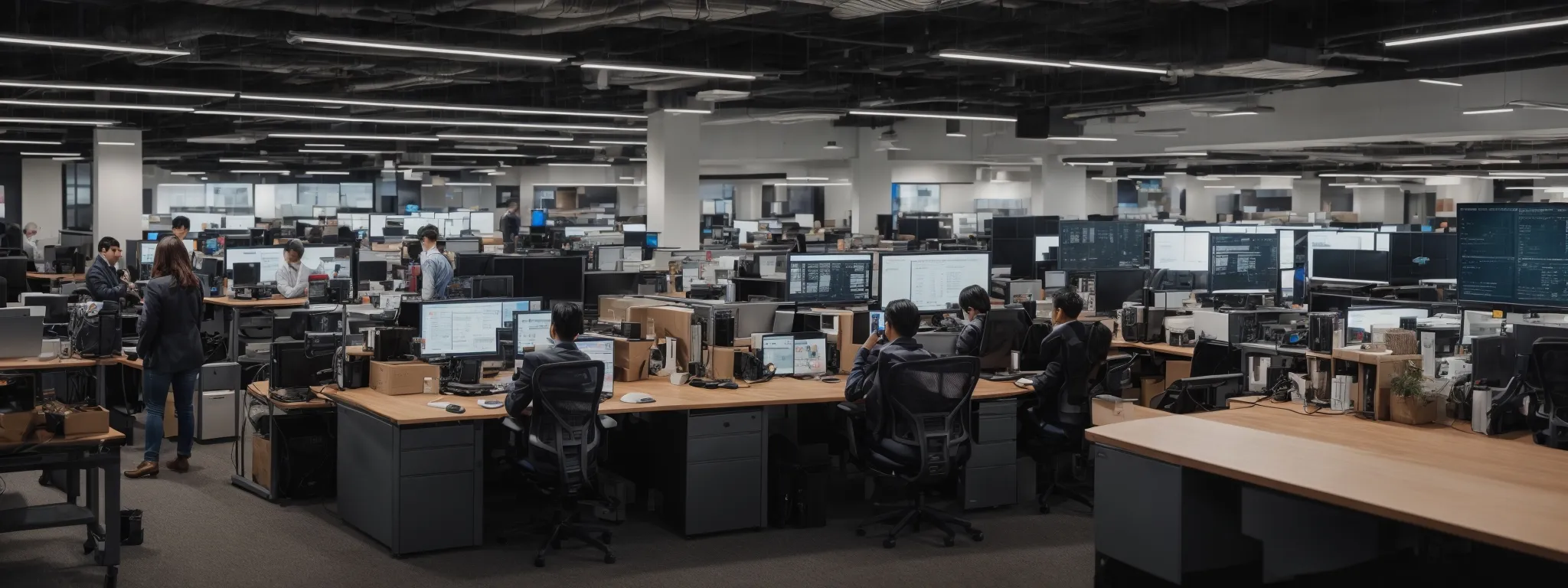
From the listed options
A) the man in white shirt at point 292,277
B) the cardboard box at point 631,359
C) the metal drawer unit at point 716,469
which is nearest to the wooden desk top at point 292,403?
the cardboard box at point 631,359

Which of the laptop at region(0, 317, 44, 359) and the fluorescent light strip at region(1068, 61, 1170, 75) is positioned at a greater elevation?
the fluorescent light strip at region(1068, 61, 1170, 75)

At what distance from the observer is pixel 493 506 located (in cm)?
725

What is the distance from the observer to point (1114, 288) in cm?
1013

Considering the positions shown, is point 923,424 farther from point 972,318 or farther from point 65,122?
point 65,122

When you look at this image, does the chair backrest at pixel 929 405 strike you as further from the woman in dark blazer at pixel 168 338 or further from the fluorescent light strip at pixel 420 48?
the woman in dark blazer at pixel 168 338

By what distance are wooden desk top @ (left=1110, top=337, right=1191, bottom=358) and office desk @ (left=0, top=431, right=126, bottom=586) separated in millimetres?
5948

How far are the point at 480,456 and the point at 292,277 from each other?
21.5 feet

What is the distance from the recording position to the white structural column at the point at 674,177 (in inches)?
688

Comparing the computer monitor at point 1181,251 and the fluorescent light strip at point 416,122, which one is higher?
the fluorescent light strip at point 416,122

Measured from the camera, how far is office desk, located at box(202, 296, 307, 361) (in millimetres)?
11070

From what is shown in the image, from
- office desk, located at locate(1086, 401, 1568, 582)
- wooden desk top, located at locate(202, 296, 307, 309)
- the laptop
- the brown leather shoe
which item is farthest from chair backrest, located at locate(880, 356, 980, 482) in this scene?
wooden desk top, located at locate(202, 296, 307, 309)

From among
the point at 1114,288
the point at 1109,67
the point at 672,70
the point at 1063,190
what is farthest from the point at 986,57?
the point at 1063,190

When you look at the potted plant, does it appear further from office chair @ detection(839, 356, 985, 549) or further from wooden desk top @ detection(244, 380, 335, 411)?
wooden desk top @ detection(244, 380, 335, 411)

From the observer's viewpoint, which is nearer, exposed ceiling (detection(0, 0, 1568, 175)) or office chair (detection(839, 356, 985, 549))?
office chair (detection(839, 356, 985, 549))
